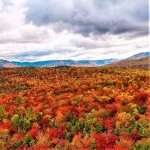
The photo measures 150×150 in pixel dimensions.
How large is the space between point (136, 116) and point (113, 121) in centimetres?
224

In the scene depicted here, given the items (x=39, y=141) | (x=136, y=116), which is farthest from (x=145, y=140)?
(x=39, y=141)

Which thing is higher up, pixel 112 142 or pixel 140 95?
pixel 140 95

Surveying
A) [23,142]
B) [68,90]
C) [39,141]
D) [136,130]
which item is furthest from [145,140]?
[68,90]

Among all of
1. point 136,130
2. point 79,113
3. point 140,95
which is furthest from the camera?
point 140,95

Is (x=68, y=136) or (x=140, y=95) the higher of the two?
(x=140, y=95)

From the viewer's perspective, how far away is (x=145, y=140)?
19672mm

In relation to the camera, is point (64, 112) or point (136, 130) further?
point (64, 112)

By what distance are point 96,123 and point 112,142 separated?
4.09 metres

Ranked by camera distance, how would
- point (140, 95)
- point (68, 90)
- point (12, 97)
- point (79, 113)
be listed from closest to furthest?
point (79, 113)
point (140, 95)
point (12, 97)
point (68, 90)

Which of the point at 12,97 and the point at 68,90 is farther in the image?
the point at 68,90

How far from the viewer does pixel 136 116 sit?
83.6ft

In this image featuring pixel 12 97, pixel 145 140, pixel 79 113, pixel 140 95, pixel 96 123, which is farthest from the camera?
pixel 12 97

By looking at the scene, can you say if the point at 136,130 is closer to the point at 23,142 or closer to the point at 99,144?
the point at 99,144

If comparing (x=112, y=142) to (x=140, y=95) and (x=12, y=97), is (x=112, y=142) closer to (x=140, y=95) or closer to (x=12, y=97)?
(x=140, y=95)
